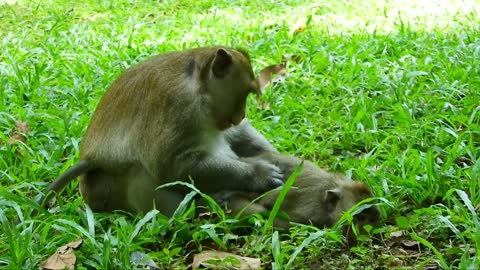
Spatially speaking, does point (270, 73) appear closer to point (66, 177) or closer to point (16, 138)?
point (16, 138)

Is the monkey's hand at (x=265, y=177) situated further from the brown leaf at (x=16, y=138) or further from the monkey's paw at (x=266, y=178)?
the brown leaf at (x=16, y=138)

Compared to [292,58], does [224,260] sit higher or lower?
higher

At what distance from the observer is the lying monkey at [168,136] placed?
14.6ft

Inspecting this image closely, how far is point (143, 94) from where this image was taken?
4594mm

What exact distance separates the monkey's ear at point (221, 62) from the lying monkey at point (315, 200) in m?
0.73

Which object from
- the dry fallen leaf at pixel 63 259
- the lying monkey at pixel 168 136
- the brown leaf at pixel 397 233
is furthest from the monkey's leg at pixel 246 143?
the dry fallen leaf at pixel 63 259

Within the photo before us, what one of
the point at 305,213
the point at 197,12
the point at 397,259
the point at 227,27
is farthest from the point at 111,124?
the point at 197,12

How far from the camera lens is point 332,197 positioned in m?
4.25

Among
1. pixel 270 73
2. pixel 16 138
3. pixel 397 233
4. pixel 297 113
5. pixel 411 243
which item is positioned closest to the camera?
pixel 411 243

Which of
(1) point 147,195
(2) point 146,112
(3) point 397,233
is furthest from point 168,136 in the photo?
(3) point 397,233

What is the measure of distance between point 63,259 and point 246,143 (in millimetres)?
1685

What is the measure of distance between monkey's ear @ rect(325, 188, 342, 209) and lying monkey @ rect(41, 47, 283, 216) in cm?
40

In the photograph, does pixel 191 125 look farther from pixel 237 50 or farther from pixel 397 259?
pixel 397 259

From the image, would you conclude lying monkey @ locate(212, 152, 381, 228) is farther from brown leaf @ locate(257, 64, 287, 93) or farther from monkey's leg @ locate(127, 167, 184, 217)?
brown leaf @ locate(257, 64, 287, 93)
